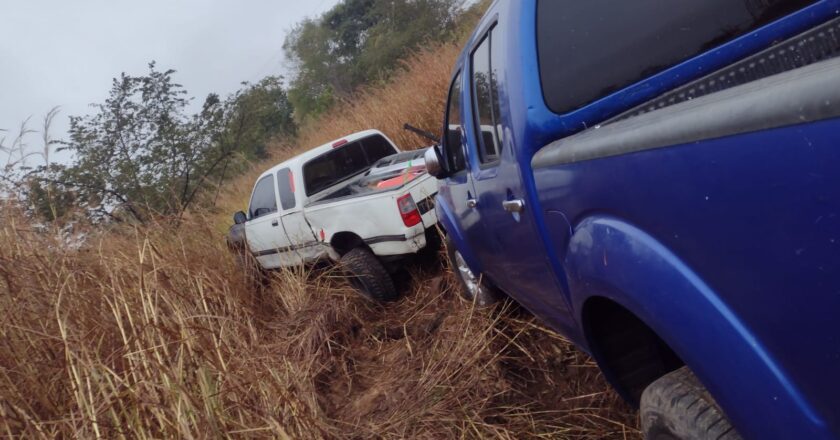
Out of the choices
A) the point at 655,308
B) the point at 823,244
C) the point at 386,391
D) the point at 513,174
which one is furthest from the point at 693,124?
the point at 386,391

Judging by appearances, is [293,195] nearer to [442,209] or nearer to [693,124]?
[442,209]

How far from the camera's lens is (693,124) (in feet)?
3.56

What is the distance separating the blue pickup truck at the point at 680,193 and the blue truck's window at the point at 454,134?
1.88 ft

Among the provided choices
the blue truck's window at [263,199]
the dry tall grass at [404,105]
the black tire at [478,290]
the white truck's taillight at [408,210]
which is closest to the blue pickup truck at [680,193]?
the black tire at [478,290]

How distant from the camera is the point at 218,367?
110 inches

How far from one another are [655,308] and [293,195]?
5.21m

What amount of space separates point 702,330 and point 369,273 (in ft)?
13.5

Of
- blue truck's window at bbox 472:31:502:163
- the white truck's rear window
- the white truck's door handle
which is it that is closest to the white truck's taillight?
the white truck's rear window

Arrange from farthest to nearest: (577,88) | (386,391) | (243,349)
→ (386,391) → (243,349) → (577,88)

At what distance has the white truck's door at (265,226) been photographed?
6.51m

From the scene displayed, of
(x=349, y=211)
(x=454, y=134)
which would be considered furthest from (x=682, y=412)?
(x=349, y=211)

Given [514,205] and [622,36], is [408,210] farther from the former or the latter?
[622,36]

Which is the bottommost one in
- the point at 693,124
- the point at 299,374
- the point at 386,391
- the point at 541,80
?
the point at 386,391

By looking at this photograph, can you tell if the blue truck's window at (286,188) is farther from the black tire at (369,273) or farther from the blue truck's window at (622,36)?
the blue truck's window at (622,36)
